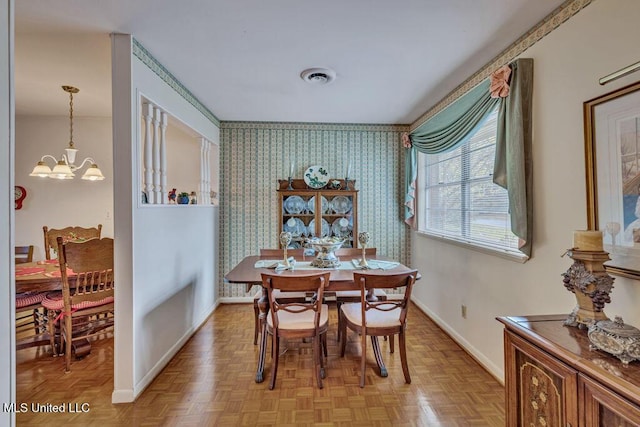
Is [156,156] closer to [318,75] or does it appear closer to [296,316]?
[318,75]

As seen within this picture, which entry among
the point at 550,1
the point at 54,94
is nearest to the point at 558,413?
the point at 550,1

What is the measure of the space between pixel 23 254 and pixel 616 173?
506cm

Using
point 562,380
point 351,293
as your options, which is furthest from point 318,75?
point 562,380

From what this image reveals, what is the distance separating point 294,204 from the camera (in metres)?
3.93

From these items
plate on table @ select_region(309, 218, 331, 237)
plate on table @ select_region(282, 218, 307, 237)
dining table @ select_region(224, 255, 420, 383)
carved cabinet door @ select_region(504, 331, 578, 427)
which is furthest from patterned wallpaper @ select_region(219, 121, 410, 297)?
carved cabinet door @ select_region(504, 331, 578, 427)

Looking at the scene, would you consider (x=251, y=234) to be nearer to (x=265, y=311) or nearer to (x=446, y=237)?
(x=265, y=311)

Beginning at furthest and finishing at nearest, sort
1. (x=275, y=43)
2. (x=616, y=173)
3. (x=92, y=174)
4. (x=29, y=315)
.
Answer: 1. (x=92, y=174)
2. (x=29, y=315)
3. (x=275, y=43)
4. (x=616, y=173)

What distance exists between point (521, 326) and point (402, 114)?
2958mm

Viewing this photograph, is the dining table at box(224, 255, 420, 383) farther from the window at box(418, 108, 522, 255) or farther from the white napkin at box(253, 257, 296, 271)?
the window at box(418, 108, 522, 255)

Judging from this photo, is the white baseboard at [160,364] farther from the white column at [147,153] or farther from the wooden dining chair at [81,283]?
the white column at [147,153]

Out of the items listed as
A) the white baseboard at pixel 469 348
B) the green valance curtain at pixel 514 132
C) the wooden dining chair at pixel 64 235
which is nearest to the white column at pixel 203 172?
the wooden dining chair at pixel 64 235

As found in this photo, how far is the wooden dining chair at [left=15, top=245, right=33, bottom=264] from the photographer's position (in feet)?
10.6

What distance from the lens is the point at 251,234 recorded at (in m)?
3.97

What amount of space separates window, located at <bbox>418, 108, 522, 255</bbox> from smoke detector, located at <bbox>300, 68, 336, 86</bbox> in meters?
1.34
